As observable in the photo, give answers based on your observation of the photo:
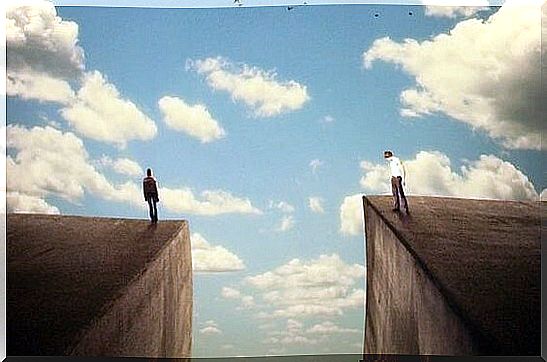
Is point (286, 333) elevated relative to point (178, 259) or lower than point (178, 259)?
lower

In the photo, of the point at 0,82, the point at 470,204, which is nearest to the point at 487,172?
the point at 470,204

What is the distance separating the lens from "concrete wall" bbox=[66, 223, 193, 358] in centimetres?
588

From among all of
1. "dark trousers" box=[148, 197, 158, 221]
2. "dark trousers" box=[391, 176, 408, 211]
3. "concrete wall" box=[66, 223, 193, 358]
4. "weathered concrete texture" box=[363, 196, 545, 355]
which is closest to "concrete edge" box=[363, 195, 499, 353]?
"weathered concrete texture" box=[363, 196, 545, 355]

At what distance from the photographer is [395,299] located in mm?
6320

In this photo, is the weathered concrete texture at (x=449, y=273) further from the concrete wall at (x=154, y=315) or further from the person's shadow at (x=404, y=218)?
the concrete wall at (x=154, y=315)

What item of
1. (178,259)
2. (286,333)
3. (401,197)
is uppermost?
(401,197)

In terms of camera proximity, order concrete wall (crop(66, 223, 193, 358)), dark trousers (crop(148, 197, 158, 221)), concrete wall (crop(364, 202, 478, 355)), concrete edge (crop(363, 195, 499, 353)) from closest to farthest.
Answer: concrete edge (crop(363, 195, 499, 353)) < concrete wall (crop(66, 223, 193, 358)) < concrete wall (crop(364, 202, 478, 355)) < dark trousers (crop(148, 197, 158, 221))

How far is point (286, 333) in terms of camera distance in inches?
249

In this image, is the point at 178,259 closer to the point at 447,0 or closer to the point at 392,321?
the point at 392,321

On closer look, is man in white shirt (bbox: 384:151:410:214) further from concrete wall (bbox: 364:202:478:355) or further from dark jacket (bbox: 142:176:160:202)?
dark jacket (bbox: 142:176:160:202)

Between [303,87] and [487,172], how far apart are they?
130cm

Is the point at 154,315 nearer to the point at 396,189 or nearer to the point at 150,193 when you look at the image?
the point at 150,193

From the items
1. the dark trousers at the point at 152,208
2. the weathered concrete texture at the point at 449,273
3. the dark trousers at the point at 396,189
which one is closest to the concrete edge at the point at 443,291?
the weathered concrete texture at the point at 449,273

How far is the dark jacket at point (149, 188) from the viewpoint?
6.34 meters
